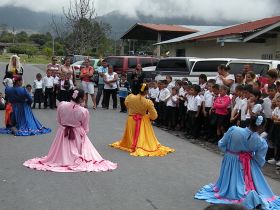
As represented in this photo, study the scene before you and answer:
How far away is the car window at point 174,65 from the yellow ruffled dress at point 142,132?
9.60 m

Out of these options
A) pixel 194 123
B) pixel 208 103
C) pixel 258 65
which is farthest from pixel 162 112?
pixel 258 65

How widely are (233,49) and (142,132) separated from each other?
17.1 m

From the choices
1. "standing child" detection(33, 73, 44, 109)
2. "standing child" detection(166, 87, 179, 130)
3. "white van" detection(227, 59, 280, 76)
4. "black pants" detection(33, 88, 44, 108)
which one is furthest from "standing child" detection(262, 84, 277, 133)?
"black pants" detection(33, 88, 44, 108)

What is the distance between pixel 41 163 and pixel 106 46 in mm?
63569

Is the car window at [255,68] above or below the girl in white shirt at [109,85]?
above

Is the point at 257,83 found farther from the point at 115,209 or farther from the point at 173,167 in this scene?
the point at 115,209

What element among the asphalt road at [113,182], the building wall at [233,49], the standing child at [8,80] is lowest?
the asphalt road at [113,182]

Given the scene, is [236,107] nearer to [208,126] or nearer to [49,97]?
[208,126]

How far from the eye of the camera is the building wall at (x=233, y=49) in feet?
73.7

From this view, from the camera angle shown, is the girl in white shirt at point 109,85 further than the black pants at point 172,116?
Yes

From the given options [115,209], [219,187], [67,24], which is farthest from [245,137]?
[67,24]

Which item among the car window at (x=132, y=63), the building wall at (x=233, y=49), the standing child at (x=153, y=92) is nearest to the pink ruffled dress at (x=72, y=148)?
the standing child at (x=153, y=92)

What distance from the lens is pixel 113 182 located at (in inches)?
306

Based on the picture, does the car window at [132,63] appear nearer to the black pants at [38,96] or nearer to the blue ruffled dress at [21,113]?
the black pants at [38,96]
